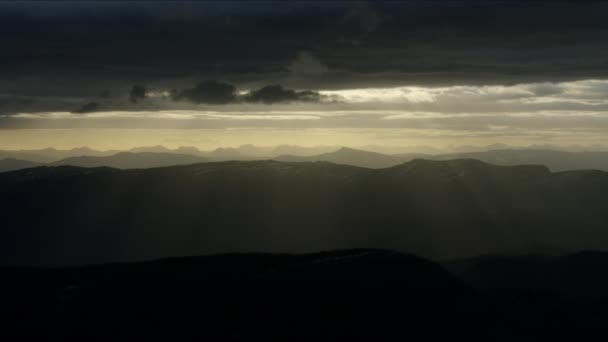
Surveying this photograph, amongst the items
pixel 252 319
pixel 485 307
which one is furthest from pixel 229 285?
pixel 485 307

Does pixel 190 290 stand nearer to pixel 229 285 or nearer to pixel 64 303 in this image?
pixel 229 285

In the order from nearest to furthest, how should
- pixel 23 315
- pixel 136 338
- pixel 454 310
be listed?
pixel 136 338
pixel 23 315
pixel 454 310

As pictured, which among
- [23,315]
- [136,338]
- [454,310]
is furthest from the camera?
[454,310]

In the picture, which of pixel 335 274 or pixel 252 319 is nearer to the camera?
pixel 252 319

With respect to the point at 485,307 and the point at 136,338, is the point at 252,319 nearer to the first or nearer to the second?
the point at 136,338

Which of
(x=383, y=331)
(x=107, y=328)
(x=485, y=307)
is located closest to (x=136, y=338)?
(x=107, y=328)

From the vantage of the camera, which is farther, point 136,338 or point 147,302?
point 147,302
